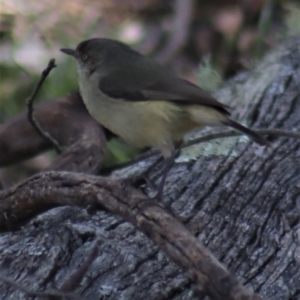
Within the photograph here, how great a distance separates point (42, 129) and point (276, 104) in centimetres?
129

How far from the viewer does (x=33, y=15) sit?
21.9 feet

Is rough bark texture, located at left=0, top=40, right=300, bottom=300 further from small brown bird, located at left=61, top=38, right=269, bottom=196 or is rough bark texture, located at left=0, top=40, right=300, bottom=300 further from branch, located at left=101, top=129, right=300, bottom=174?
small brown bird, located at left=61, top=38, right=269, bottom=196

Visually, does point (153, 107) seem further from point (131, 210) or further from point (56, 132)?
point (56, 132)

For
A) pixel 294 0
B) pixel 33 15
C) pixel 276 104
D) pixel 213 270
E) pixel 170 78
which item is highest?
pixel 33 15

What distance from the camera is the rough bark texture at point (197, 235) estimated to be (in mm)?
2348

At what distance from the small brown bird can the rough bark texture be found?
0.22m

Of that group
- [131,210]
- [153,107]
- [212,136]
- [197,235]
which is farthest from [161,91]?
[131,210]

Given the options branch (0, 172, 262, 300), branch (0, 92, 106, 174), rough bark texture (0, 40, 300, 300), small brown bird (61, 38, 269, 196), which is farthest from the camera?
branch (0, 92, 106, 174)

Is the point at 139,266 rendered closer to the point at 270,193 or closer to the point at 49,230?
the point at 49,230

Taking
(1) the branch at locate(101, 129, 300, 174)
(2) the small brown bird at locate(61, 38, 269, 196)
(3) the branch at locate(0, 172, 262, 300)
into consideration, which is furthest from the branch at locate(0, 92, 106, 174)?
(3) the branch at locate(0, 172, 262, 300)

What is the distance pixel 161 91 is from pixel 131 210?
2.80 feet

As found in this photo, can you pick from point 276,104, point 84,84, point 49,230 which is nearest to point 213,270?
point 49,230

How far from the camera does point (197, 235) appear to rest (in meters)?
2.65

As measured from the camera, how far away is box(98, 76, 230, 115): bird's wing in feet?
9.75
